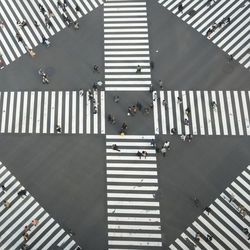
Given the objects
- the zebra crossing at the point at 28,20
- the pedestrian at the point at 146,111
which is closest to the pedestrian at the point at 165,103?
the pedestrian at the point at 146,111

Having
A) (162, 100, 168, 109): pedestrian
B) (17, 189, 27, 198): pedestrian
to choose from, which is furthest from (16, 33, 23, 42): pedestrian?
(162, 100, 168, 109): pedestrian

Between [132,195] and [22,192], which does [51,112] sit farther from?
[132,195]

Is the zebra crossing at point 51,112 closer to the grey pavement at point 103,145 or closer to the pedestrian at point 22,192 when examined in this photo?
the grey pavement at point 103,145

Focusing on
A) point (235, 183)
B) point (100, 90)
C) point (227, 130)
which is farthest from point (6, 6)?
point (235, 183)

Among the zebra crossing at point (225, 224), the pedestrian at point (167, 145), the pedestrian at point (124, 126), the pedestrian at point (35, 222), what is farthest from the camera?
the pedestrian at point (124, 126)

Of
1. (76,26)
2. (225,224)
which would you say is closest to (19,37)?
(76,26)

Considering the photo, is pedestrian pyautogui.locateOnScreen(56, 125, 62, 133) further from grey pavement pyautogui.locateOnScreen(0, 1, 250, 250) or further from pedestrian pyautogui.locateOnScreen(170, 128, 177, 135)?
pedestrian pyautogui.locateOnScreen(170, 128, 177, 135)

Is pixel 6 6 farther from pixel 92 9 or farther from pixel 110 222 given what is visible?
pixel 110 222
